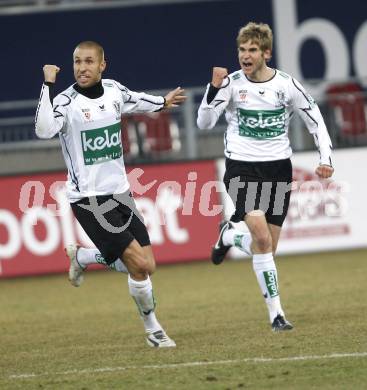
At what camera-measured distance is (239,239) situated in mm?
11422

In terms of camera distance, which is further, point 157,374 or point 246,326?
point 246,326

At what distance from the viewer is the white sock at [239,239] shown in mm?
11117

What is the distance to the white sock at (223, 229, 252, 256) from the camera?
1112 centimetres

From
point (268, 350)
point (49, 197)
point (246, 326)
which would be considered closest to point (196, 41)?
point (49, 197)

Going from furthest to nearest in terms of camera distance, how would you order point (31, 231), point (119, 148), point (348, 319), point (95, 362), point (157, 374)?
point (31, 231)
point (348, 319)
point (119, 148)
point (95, 362)
point (157, 374)

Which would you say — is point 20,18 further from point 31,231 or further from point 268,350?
point 268,350

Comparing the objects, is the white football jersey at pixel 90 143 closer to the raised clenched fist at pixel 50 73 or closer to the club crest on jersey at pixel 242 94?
the raised clenched fist at pixel 50 73

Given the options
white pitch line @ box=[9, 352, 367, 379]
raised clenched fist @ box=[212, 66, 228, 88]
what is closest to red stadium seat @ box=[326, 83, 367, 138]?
raised clenched fist @ box=[212, 66, 228, 88]

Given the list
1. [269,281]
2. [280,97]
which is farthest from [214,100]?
[269,281]

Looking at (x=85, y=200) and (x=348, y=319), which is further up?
(x=85, y=200)

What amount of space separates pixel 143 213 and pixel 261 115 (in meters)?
6.85

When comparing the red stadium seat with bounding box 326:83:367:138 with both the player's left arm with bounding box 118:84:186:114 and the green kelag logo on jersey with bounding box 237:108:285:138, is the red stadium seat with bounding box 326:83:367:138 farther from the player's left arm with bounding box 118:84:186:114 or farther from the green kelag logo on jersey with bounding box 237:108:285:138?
the player's left arm with bounding box 118:84:186:114

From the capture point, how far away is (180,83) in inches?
907

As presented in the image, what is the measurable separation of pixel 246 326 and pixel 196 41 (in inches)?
515
